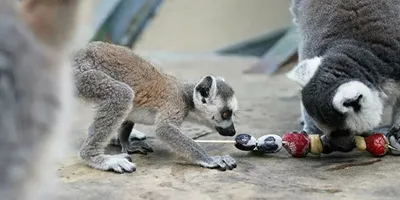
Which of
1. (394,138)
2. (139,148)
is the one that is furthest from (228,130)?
(394,138)

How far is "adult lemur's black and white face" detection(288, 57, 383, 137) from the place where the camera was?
3.13 meters

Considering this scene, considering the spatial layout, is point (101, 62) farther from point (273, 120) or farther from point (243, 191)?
point (273, 120)

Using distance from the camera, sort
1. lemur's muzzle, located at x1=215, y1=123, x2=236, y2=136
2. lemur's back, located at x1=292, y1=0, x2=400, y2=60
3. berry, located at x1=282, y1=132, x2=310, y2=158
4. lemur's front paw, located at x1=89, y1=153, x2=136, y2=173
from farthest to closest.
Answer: lemur's back, located at x1=292, y1=0, x2=400, y2=60 → lemur's muzzle, located at x1=215, y1=123, x2=236, y2=136 → berry, located at x1=282, y1=132, x2=310, y2=158 → lemur's front paw, located at x1=89, y1=153, x2=136, y2=173

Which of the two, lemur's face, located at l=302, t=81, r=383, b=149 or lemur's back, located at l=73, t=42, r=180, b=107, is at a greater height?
lemur's back, located at l=73, t=42, r=180, b=107

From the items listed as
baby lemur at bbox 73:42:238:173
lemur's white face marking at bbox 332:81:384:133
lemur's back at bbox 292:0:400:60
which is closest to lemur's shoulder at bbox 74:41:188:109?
baby lemur at bbox 73:42:238:173

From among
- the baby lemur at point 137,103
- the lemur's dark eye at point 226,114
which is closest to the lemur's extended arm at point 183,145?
the baby lemur at point 137,103

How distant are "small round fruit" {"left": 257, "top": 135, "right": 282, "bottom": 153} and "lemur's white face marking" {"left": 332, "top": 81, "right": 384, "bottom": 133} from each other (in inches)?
13.3

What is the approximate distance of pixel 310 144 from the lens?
128 inches

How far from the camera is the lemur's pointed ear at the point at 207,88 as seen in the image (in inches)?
129

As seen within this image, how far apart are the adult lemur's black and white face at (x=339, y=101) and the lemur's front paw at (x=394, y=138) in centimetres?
14

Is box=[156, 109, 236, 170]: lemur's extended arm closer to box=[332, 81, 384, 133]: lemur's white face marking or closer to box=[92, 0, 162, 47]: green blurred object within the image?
box=[332, 81, 384, 133]: lemur's white face marking

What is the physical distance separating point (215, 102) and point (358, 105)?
2.24ft

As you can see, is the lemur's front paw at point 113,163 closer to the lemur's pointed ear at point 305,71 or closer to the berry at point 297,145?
the berry at point 297,145

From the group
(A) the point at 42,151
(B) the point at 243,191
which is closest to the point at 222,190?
(B) the point at 243,191
